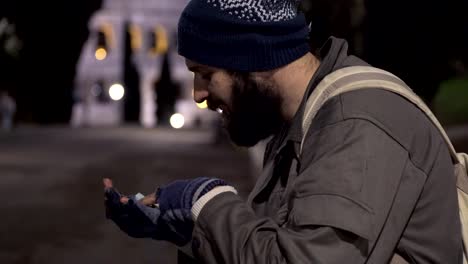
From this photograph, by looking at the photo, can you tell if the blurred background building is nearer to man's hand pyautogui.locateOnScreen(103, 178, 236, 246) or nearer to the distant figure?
the distant figure

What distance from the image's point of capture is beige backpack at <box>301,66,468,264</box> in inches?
79.1

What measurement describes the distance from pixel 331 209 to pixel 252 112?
17.8 inches

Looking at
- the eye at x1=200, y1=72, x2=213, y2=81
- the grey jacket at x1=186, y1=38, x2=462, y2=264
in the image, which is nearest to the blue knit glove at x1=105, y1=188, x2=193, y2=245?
the grey jacket at x1=186, y1=38, x2=462, y2=264

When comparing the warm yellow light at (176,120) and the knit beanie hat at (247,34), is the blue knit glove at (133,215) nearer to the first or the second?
the knit beanie hat at (247,34)

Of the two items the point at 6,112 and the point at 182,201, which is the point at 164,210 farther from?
the point at 6,112

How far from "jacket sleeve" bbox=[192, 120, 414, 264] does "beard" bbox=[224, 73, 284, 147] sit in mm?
245

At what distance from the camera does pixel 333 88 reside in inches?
80.4

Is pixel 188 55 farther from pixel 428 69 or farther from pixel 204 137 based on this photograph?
pixel 204 137

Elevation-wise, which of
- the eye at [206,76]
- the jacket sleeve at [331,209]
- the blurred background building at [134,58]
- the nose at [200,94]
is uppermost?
the eye at [206,76]

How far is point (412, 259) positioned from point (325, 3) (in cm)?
822

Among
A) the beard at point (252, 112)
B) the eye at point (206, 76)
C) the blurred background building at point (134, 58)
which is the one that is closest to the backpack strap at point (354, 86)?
the beard at point (252, 112)

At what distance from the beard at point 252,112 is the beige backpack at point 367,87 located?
111 mm

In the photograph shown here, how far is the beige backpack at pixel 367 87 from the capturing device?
201 centimetres

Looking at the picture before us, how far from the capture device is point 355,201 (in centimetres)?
179
